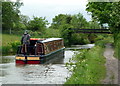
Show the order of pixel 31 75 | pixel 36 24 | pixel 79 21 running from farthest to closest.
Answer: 1. pixel 79 21
2. pixel 36 24
3. pixel 31 75

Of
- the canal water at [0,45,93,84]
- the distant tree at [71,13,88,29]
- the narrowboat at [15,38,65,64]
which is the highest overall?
the distant tree at [71,13,88,29]

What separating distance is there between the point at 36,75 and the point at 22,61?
5.52m

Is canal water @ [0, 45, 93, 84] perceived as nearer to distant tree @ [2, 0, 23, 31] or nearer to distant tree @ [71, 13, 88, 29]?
distant tree @ [2, 0, 23, 31]

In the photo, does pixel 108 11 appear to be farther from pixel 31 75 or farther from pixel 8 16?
pixel 8 16

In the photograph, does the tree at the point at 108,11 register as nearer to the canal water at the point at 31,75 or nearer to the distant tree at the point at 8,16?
the canal water at the point at 31,75

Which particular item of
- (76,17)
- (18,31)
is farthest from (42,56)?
(76,17)

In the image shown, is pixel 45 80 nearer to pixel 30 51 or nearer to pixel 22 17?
pixel 30 51

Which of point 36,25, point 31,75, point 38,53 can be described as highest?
point 36,25

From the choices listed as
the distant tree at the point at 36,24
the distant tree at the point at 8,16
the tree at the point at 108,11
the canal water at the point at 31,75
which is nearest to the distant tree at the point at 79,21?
the distant tree at the point at 36,24

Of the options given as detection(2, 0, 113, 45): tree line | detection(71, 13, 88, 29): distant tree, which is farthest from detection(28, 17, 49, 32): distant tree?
detection(71, 13, 88, 29): distant tree

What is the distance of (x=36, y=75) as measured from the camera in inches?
755

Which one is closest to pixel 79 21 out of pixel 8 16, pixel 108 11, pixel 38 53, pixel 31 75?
pixel 8 16

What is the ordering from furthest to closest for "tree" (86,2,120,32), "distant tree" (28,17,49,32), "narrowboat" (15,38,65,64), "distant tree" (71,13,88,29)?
"distant tree" (71,13,88,29) < "distant tree" (28,17,49,32) < "tree" (86,2,120,32) < "narrowboat" (15,38,65,64)

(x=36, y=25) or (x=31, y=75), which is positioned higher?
(x=36, y=25)
